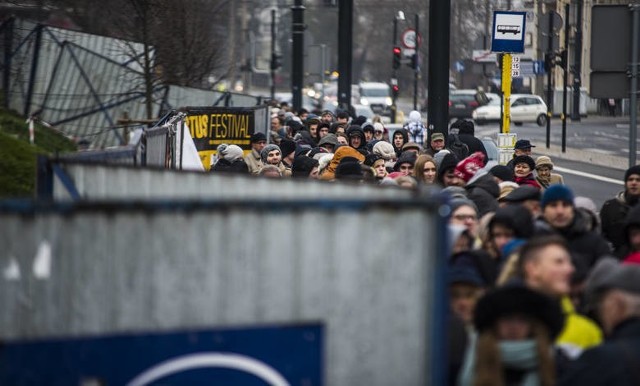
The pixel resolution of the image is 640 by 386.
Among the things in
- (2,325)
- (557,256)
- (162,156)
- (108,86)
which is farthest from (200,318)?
(108,86)

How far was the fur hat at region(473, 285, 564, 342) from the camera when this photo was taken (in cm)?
578

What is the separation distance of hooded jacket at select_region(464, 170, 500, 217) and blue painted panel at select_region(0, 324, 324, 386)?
5.70 meters

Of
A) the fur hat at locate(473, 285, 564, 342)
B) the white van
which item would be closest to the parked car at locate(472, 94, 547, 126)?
the white van

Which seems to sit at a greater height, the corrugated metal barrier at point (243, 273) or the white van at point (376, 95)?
the corrugated metal barrier at point (243, 273)

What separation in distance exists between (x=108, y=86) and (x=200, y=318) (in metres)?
26.9

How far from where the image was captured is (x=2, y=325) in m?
5.48

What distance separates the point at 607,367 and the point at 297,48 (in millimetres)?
32887

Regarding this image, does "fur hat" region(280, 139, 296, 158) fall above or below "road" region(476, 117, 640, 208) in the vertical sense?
above

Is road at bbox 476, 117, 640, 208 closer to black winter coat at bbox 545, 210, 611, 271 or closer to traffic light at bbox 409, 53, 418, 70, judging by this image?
traffic light at bbox 409, 53, 418, 70

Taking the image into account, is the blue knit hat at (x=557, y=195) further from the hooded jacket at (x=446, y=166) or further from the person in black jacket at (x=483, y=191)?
the hooded jacket at (x=446, y=166)

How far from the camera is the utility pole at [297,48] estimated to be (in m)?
37.1

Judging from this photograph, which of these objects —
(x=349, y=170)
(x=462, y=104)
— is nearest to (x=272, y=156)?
(x=349, y=170)

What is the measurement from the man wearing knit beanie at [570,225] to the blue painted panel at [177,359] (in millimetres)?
3222

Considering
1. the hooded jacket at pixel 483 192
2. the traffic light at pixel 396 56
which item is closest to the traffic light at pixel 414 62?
the traffic light at pixel 396 56
